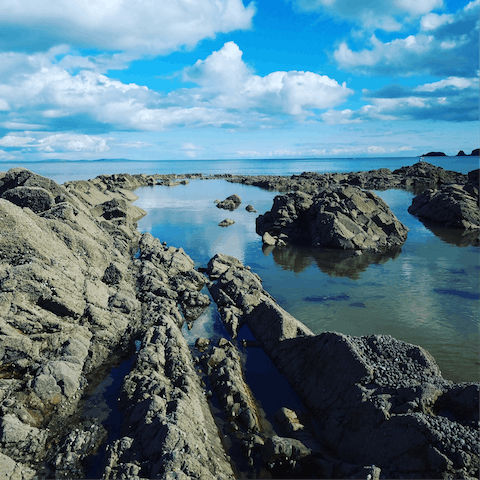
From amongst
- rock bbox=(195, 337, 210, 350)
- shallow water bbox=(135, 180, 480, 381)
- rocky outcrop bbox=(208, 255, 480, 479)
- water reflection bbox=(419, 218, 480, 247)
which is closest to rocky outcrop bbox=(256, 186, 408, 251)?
shallow water bbox=(135, 180, 480, 381)

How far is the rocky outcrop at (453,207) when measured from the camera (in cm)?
5769

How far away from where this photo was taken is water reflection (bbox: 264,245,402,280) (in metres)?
38.5

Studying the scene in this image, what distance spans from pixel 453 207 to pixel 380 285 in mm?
37307

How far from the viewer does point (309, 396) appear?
16.5 meters

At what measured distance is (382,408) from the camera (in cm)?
1295

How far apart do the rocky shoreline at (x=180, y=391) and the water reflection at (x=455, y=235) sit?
40939 millimetres

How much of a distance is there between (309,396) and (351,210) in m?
37.9

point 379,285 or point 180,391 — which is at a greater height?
point 180,391

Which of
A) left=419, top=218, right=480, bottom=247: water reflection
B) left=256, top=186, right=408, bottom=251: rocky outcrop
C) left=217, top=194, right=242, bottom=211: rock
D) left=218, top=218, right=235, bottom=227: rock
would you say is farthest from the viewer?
left=217, top=194, right=242, bottom=211: rock

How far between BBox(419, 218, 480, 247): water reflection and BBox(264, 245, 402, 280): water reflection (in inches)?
436

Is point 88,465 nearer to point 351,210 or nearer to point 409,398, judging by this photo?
point 409,398

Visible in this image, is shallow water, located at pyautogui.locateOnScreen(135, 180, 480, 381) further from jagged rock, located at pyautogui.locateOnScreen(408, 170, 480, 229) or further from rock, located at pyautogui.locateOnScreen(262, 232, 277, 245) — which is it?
jagged rock, located at pyautogui.locateOnScreen(408, 170, 480, 229)

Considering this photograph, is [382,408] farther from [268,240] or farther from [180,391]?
[268,240]

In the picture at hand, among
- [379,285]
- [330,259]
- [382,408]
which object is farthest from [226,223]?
[382,408]
